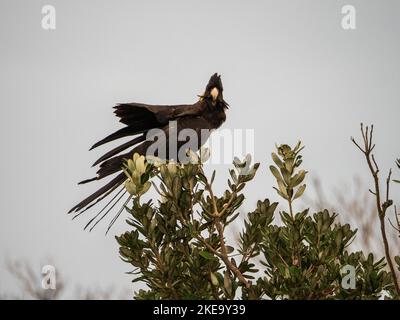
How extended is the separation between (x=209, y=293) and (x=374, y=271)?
800mm

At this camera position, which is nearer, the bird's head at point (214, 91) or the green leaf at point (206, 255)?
the green leaf at point (206, 255)

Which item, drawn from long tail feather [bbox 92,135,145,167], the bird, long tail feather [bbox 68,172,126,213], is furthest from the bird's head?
long tail feather [bbox 68,172,126,213]

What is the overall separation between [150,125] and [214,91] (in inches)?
34.0

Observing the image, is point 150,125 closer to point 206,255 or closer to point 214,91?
point 214,91

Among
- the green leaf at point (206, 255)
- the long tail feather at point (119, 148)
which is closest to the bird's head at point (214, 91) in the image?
the long tail feather at point (119, 148)

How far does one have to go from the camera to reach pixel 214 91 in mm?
4895

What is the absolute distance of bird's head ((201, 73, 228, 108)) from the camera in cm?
487

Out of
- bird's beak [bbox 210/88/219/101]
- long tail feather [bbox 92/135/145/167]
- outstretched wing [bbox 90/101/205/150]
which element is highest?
bird's beak [bbox 210/88/219/101]

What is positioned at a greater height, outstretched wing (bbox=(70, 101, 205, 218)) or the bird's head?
the bird's head

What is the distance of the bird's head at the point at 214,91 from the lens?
192 inches

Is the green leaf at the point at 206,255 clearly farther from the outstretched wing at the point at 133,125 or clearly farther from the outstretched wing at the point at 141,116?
the outstretched wing at the point at 141,116

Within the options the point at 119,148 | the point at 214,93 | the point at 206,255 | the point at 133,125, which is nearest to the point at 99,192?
the point at 119,148

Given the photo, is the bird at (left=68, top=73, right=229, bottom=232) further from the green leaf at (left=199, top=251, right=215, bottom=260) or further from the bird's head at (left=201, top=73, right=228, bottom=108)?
the green leaf at (left=199, top=251, right=215, bottom=260)
